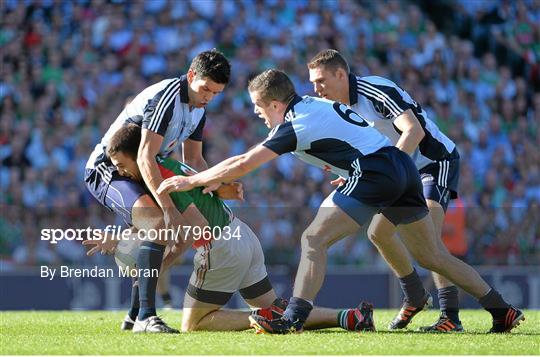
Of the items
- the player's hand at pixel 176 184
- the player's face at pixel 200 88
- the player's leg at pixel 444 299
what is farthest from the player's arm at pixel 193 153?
the player's leg at pixel 444 299

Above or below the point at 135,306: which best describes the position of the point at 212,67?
above

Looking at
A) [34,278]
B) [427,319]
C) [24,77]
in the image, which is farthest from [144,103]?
[24,77]

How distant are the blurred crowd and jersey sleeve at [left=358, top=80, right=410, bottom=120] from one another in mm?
5385

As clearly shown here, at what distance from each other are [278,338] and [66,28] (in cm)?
1192

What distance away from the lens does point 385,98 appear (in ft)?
27.1

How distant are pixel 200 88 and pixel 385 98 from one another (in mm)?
1457

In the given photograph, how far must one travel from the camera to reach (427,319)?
9.60m

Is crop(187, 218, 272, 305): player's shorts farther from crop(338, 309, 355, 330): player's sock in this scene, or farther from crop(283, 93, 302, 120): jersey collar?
crop(283, 93, 302, 120): jersey collar

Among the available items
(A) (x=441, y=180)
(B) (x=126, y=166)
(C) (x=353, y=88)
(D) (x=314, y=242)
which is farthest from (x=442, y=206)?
(B) (x=126, y=166)

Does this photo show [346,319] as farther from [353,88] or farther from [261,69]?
[261,69]

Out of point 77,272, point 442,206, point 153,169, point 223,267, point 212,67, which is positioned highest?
point 212,67

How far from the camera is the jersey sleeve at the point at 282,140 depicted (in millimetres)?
7055

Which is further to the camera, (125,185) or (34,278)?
(34,278)

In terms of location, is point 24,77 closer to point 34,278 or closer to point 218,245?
point 34,278
